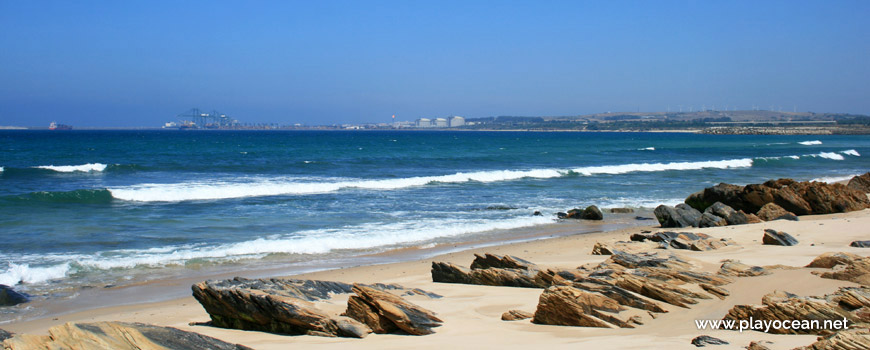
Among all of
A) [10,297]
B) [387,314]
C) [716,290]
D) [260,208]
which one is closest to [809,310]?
[716,290]

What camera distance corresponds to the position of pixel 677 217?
16.5 m

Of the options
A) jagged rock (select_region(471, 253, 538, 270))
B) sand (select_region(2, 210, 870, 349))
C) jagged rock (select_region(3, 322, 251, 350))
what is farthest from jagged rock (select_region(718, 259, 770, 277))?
jagged rock (select_region(3, 322, 251, 350))

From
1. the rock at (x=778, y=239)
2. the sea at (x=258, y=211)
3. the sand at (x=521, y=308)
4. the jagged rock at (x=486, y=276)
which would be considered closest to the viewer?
the sand at (x=521, y=308)

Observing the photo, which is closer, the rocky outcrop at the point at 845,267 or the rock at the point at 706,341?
the rock at the point at 706,341

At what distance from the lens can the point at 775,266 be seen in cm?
940

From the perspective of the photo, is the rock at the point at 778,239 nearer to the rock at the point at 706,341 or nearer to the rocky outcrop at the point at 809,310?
the rocky outcrop at the point at 809,310

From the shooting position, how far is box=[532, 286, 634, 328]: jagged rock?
6.45m

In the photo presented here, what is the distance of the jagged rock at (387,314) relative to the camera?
646 centimetres

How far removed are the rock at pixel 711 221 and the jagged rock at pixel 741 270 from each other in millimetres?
7164

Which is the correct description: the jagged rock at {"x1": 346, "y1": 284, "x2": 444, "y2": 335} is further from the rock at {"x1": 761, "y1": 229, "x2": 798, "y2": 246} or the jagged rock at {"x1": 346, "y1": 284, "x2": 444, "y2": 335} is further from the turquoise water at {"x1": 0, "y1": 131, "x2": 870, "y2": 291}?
the rock at {"x1": 761, "y1": 229, "x2": 798, "y2": 246}

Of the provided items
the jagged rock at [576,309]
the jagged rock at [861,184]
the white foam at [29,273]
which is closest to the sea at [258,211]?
the white foam at [29,273]

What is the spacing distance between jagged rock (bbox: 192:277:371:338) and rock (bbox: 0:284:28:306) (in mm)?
4116

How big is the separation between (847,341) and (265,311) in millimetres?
5005

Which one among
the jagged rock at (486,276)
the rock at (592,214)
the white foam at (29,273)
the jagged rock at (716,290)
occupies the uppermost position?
the jagged rock at (716,290)
